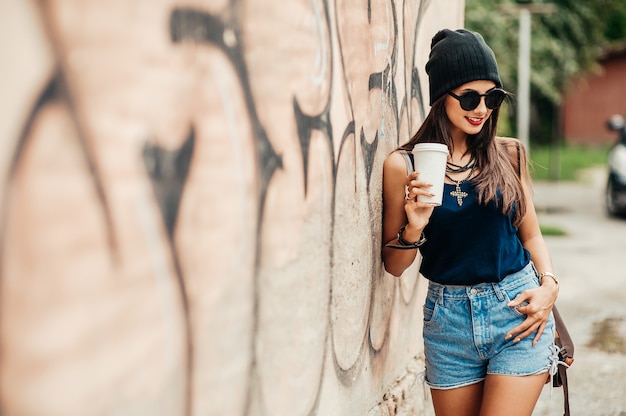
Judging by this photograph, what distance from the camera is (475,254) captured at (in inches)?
93.0

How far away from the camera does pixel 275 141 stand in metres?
1.94

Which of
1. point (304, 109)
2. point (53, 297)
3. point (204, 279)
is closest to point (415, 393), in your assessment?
point (304, 109)

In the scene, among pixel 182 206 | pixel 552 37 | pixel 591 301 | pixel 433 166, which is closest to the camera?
pixel 182 206

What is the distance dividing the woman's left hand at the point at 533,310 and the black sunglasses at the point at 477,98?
2.06 feet

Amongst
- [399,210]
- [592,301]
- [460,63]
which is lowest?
[592,301]

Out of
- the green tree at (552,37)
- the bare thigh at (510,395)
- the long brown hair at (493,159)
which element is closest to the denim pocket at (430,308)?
the bare thigh at (510,395)

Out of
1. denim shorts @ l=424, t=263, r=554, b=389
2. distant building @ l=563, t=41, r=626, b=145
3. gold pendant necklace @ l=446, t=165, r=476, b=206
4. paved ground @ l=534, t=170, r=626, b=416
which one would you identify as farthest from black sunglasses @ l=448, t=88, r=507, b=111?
distant building @ l=563, t=41, r=626, b=145

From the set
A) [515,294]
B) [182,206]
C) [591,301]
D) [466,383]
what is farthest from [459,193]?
[591,301]

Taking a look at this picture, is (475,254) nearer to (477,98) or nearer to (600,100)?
(477,98)

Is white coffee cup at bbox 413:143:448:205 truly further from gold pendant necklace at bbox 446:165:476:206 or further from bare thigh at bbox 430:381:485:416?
bare thigh at bbox 430:381:485:416

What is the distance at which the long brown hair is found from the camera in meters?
2.37

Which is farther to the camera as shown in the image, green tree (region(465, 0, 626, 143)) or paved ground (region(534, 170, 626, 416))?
green tree (region(465, 0, 626, 143))

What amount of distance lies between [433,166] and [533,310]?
23.9 inches

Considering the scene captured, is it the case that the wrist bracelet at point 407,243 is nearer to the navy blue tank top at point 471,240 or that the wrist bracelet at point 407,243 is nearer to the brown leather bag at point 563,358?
the navy blue tank top at point 471,240
